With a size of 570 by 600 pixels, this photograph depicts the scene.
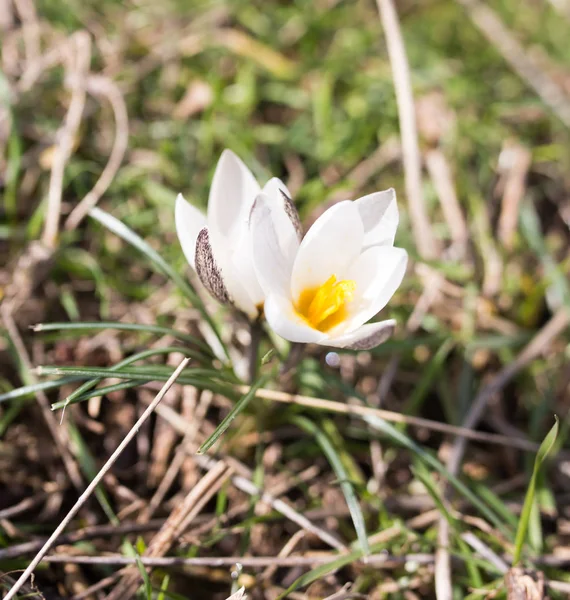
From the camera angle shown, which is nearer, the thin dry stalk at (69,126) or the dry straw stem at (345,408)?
the dry straw stem at (345,408)

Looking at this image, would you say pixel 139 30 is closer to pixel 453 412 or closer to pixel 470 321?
pixel 470 321

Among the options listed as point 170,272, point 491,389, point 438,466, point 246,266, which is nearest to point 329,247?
point 246,266

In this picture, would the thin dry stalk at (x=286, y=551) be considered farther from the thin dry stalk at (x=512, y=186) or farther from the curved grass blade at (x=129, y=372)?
the thin dry stalk at (x=512, y=186)

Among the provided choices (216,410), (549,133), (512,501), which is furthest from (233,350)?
(549,133)

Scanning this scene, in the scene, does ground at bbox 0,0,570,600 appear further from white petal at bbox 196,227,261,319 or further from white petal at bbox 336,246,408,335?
white petal at bbox 336,246,408,335

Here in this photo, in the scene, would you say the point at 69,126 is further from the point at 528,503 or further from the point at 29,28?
the point at 528,503

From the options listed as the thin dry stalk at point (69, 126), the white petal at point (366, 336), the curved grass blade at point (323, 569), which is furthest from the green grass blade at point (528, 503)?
the thin dry stalk at point (69, 126)
